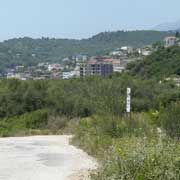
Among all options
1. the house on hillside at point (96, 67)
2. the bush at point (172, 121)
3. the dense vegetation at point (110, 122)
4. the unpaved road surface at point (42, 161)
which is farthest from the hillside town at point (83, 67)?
the bush at point (172, 121)

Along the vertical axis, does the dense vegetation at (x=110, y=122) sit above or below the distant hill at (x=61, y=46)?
above

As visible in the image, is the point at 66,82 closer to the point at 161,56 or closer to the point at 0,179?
the point at 161,56

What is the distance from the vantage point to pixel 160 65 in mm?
53312

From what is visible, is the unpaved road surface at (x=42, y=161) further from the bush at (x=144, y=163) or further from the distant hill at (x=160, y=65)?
the distant hill at (x=160, y=65)

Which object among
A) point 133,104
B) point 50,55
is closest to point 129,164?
point 133,104

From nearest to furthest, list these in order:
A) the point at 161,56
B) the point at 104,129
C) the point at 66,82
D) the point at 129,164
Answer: the point at 129,164 → the point at 104,129 → the point at 66,82 → the point at 161,56

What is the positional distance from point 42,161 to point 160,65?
41.5 metres

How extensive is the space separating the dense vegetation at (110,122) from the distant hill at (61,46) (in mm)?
48104

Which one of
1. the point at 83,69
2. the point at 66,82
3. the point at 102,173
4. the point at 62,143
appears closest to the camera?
the point at 102,173

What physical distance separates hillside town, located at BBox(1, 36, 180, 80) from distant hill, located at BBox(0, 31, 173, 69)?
3.84m

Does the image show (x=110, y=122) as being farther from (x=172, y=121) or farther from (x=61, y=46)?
(x=61, y=46)

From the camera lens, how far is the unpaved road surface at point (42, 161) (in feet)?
34.9

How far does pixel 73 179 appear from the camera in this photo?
10188 mm

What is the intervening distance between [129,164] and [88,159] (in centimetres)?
558
